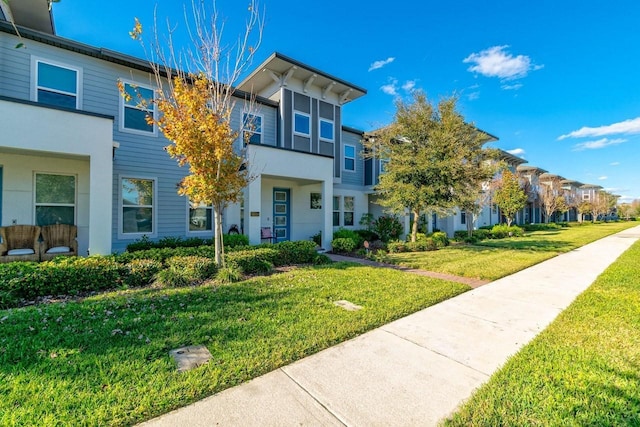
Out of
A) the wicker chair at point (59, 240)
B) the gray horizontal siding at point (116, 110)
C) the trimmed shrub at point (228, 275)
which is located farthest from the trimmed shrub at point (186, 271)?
the gray horizontal siding at point (116, 110)

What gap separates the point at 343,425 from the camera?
222 cm

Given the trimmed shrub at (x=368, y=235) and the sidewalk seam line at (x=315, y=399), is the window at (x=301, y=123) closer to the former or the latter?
the trimmed shrub at (x=368, y=235)

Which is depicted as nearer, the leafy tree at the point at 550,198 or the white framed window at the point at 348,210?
the white framed window at the point at 348,210

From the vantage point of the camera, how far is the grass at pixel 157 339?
2.37 metres

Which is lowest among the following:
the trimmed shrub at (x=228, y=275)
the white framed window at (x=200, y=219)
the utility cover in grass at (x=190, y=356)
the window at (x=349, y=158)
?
the utility cover in grass at (x=190, y=356)

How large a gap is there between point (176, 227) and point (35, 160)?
4.09 meters

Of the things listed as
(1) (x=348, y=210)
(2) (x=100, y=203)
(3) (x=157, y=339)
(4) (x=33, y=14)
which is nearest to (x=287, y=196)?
(1) (x=348, y=210)

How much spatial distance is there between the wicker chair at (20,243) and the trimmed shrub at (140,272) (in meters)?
2.93

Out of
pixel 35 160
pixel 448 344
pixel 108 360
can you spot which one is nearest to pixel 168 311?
pixel 108 360

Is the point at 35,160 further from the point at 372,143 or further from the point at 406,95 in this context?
the point at 406,95

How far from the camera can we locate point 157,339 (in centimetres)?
351

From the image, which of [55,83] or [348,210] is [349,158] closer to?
[348,210]

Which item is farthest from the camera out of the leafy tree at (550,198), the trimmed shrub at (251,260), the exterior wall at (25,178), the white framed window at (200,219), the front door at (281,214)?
the leafy tree at (550,198)

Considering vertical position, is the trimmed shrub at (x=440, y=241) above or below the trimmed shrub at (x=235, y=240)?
below
